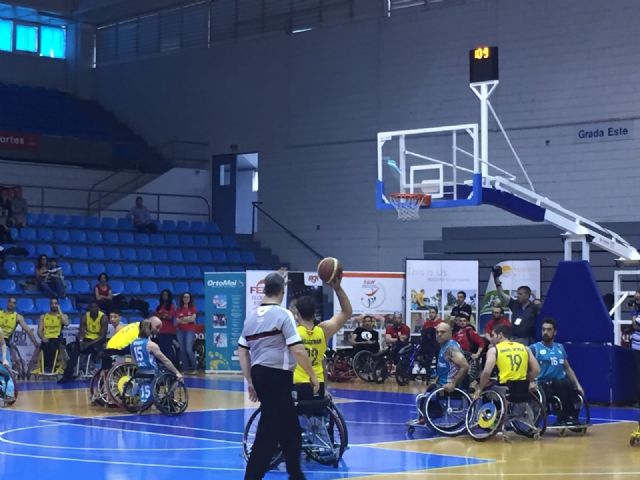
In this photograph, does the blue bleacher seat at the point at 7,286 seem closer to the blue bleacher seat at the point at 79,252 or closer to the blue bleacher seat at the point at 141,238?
the blue bleacher seat at the point at 79,252

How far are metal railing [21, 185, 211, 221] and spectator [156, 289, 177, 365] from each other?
6271 mm

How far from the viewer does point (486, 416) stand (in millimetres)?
13273

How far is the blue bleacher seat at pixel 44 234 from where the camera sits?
26.2 m

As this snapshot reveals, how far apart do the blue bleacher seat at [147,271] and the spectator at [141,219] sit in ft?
4.34

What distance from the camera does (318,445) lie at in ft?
36.4

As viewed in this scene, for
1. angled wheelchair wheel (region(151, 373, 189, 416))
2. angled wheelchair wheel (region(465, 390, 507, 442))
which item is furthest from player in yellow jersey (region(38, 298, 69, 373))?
angled wheelchair wheel (region(465, 390, 507, 442))

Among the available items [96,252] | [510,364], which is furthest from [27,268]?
[510,364]

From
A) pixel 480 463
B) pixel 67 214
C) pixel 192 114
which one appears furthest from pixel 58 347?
pixel 480 463

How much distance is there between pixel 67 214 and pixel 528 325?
50.8 feet

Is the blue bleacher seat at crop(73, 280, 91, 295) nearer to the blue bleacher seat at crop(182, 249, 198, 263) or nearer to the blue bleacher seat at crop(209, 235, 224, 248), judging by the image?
the blue bleacher seat at crop(182, 249, 198, 263)

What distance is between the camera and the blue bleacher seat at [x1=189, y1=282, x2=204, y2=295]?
27192 millimetres

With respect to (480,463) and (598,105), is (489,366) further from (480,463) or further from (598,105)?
(598,105)

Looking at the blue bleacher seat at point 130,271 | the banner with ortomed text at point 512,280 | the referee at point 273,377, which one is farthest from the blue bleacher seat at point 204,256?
the referee at point 273,377

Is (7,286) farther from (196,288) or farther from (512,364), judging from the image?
(512,364)
